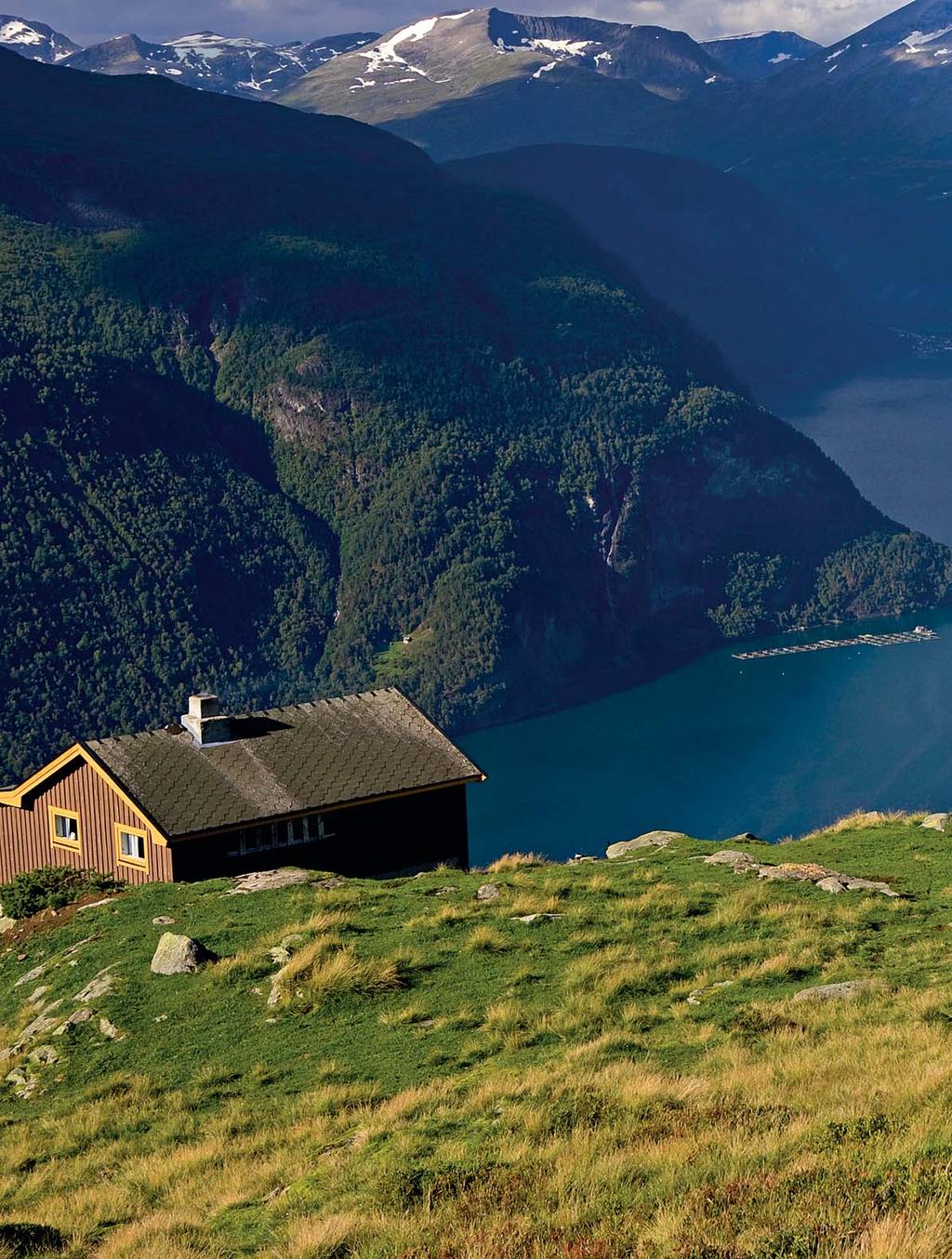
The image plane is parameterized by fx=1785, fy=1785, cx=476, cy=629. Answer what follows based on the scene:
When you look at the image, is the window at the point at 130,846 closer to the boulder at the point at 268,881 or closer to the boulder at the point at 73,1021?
the boulder at the point at 268,881

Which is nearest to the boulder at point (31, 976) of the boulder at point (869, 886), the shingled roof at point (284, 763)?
the shingled roof at point (284, 763)

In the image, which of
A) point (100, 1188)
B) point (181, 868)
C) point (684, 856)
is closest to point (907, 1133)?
point (100, 1188)

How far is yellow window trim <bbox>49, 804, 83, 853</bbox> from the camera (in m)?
44.3

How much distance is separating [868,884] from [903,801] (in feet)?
504

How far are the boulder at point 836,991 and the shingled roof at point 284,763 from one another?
19.0m

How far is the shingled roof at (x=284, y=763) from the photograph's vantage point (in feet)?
138

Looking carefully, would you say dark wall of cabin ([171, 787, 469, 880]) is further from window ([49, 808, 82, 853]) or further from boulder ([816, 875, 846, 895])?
boulder ([816, 875, 846, 895])

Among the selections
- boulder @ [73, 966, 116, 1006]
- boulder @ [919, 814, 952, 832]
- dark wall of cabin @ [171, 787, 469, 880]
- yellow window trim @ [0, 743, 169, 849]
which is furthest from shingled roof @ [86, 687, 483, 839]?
boulder @ [919, 814, 952, 832]

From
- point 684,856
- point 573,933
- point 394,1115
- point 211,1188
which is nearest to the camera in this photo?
point 211,1188

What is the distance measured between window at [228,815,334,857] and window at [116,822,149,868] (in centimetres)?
209

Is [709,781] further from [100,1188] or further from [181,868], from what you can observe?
[100,1188]

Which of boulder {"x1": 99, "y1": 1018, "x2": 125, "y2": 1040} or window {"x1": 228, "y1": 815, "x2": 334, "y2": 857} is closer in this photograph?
boulder {"x1": 99, "y1": 1018, "x2": 125, "y2": 1040}

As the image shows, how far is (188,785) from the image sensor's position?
42469mm

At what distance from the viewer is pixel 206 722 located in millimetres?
43719
